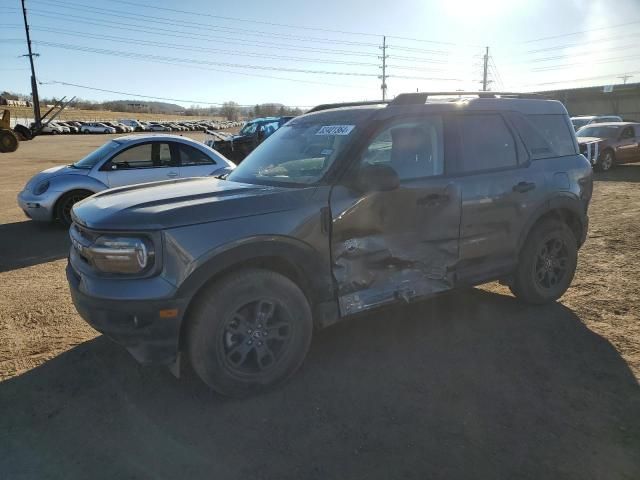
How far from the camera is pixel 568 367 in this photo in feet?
12.0

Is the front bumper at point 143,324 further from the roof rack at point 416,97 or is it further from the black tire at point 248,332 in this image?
the roof rack at point 416,97

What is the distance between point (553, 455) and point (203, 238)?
7.65 feet

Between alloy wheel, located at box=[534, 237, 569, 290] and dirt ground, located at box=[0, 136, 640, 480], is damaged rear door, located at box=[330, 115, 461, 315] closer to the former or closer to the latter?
dirt ground, located at box=[0, 136, 640, 480]

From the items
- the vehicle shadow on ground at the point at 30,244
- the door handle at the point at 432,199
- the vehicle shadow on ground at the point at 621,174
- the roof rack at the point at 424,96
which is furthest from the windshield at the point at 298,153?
the vehicle shadow on ground at the point at 621,174

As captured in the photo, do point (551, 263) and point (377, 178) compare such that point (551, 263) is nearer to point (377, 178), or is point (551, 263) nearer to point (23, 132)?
point (377, 178)

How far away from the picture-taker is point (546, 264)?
4809 millimetres

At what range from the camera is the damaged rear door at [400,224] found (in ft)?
11.5

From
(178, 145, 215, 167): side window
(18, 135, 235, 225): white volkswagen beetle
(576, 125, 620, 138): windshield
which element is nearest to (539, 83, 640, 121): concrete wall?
(576, 125, 620, 138): windshield

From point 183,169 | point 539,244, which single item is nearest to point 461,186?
point 539,244

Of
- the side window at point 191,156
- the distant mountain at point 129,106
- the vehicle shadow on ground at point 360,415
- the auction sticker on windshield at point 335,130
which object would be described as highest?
the distant mountain at point 129,106

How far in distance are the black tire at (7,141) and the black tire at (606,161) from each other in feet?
92.5

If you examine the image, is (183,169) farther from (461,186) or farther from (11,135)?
(11,135)

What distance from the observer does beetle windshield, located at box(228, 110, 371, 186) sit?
3.69 meters

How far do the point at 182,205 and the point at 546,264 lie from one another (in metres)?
3.55
